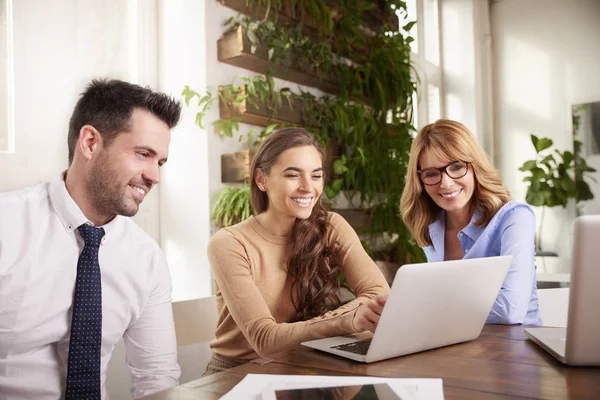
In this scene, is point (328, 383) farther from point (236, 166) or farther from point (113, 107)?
point (236, 166)

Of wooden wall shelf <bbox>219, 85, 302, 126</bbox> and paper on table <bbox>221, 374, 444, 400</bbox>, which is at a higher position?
wooden wall shelf <bbox>219, 85, 302, 126</bbox>

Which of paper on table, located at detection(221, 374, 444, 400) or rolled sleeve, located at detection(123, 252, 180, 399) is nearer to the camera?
paper on table, located at detection(221, 374, 444, 400)

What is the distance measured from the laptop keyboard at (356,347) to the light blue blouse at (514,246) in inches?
24.4

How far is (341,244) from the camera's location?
2.04 metres

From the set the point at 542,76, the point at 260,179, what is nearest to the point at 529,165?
the point at 542,76

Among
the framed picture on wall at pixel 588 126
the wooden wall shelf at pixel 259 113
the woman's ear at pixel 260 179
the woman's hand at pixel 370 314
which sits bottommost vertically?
the woman's hand at pixel 370 314

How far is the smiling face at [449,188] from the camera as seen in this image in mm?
2113

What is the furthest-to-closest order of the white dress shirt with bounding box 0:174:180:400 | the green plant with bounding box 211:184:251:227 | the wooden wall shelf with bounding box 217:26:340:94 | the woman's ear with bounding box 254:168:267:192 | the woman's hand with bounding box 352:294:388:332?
the wooden wall shelf with bounding box 217:26:340:94
the green plant with bounding box 211:184:251:227
the woman's ear with bounding box 254:168:267:192
the white dress shirt with bounding box 0:174:180:400
the woman's hand with bounding box 352:294:388:332

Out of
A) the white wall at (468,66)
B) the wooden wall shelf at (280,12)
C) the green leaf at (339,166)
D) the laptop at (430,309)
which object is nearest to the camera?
the laptop at (430,309)

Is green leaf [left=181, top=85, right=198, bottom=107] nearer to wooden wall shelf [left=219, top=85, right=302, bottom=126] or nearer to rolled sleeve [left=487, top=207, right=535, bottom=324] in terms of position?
wooden wall shelf [left=219, top=85, right=302, bottom=126]

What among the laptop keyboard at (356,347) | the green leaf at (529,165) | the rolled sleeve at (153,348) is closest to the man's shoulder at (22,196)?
the rolled sleeve at (153,348)

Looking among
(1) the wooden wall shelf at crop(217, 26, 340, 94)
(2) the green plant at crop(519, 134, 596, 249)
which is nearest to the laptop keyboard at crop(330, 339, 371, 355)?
(1) the wooden wall shelf at crop(217, 26, 340, 94)

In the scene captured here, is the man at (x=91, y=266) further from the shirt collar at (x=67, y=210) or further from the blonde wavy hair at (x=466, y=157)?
the blonde wavy hair at (x=466, y=157)

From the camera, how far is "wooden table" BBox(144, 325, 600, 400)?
903mm
